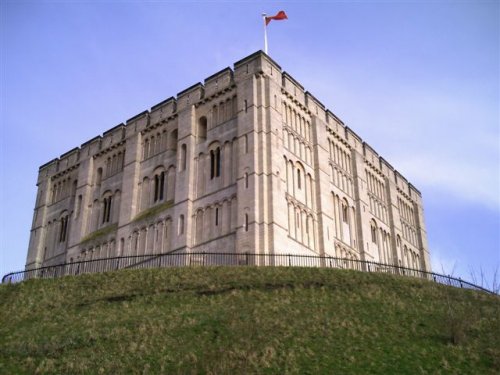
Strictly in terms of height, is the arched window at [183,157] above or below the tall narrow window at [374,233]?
above

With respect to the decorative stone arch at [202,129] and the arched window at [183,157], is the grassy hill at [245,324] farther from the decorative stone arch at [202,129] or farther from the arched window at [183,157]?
the decorative stone arch at [202,129]

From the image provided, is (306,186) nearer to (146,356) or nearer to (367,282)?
(367,282)

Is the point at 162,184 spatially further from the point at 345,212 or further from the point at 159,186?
the point at 345,212

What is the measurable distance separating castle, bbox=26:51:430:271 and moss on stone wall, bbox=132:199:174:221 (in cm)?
11

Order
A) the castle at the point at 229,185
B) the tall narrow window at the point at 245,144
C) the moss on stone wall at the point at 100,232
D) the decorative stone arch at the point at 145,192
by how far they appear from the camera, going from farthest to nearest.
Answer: the moss on stone wall at the point at 100,232 < the decorative stone arch at the point at 145,192 < the tall narrow window at the point at 245,144 < the castle at the point at 229,185

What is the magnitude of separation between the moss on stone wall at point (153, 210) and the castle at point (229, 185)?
106 millimetres

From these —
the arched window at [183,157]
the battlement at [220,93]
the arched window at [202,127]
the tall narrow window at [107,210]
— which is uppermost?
the battlement at [220,93]

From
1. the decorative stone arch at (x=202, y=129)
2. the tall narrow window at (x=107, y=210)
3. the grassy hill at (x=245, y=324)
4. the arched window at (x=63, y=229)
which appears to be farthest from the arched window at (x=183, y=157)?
the grassy hill at (x=245, y=324)

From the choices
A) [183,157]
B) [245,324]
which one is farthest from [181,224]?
[245,324]

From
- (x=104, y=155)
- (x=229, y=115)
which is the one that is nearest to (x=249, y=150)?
(x=229, y=115)

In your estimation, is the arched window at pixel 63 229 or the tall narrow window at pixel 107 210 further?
the arched window at pixel 63 229

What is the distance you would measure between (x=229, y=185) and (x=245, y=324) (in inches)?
734

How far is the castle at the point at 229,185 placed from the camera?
4256 centimetres

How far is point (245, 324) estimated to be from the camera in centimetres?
2569
